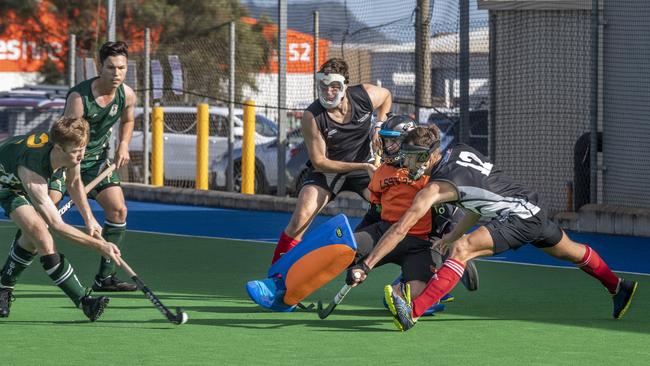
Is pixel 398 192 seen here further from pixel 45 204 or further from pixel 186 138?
pixel 186 138

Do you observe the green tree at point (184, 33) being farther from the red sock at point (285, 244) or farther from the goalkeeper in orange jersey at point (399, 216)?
the goalkeeper in orange jersey at point (399, 216)

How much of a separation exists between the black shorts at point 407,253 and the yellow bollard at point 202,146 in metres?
9.91

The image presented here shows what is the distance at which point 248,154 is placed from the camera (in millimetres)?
18078

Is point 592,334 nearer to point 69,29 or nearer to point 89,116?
point 89,116

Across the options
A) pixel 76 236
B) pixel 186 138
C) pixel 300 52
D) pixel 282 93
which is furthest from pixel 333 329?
pixel 186 138

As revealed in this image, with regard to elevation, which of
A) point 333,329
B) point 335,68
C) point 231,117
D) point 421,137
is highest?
point 335,68

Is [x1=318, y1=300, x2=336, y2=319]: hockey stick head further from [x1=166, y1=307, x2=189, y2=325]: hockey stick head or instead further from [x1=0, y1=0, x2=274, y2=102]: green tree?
[x1=0, y1=0, x2=274, y2=102]: green tree

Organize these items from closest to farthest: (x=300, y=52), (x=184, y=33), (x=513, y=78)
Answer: (x=513, y=78) < (x=300, y=52) < (x=184, y=33)

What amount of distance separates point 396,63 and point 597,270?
861cm

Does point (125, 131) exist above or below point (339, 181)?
above

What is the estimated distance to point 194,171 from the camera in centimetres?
2033

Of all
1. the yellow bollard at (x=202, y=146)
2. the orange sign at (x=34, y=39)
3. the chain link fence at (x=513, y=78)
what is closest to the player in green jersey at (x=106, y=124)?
the chain link fence at (x=513, y=78)

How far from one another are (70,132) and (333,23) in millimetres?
9687

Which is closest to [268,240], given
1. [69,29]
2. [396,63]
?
[396,63]
